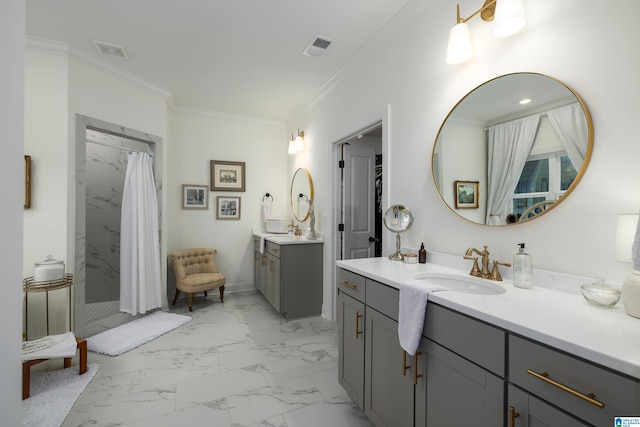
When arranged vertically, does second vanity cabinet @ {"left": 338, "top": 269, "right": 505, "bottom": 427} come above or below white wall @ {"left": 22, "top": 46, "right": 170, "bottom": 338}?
below

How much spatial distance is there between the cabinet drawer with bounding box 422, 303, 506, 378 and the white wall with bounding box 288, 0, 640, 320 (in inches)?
23.8

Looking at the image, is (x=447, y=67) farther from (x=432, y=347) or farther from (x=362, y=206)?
(x=362, y=206)

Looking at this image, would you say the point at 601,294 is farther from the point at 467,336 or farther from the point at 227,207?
the point at 227,207

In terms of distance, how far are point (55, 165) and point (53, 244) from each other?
0.72 m

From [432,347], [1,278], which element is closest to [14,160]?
[1,278]

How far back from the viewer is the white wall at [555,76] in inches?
43.0

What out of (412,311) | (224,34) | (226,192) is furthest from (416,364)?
(226,192)

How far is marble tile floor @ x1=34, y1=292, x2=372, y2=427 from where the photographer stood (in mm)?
1751

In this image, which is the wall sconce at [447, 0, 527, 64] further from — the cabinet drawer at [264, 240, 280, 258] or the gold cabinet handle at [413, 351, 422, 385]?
the cabinet drawer at [264, 240, 280, 258]

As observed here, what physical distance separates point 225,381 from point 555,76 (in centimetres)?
275

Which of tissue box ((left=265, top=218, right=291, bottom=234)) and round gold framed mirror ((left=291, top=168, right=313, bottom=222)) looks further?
tissue box ((left=265, top=218, right=291, bottom=234))

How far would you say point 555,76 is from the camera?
50.3 inches

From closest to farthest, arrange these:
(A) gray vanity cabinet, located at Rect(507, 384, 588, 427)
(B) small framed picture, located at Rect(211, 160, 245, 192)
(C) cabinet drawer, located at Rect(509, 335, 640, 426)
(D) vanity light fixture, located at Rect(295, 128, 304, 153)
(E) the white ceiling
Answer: (C) cabinet drawer, located at Rect(509, 335, 640, 426)
(A) gray vanity cabinet, located at Rect(507, 384, 588, 427)
(E) the white ceiling
(D) vanity light fixture, located at Rect(295, 128, 304, 153)
(B) small framed picture, located at Rect(211, 160, 245, 192)

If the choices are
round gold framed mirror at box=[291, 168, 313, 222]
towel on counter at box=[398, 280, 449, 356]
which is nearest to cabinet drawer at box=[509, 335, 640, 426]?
towel on counter at box=[398, 280, 449, 356]
